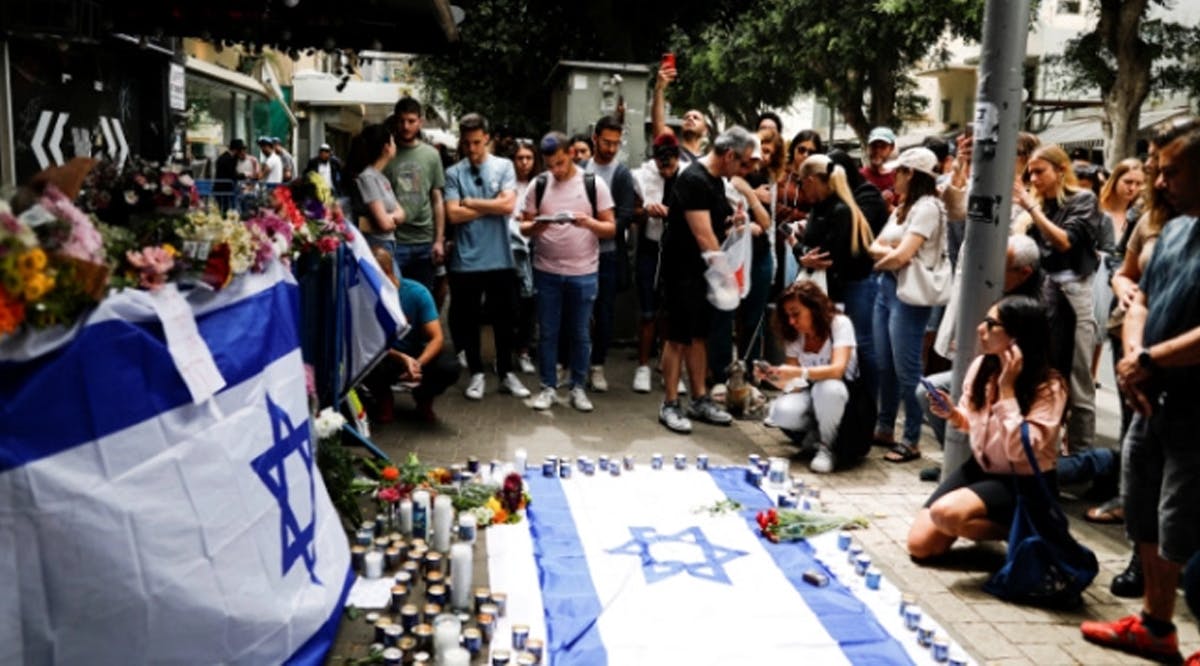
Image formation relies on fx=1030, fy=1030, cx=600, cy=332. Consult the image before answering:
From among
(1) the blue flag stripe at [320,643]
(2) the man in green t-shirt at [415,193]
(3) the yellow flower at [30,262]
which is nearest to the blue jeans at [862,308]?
(2) the man in green t-shirt at [415,193]

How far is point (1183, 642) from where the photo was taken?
13.7 feet

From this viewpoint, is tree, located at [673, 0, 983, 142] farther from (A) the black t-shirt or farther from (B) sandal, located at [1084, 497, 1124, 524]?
(B) sandal, located at [1084, 497, 1124, 524]

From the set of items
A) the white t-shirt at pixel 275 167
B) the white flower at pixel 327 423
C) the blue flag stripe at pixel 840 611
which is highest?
the white t-shirt at pixel 275 167

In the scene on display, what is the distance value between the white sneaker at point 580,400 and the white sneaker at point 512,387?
1.34 ft

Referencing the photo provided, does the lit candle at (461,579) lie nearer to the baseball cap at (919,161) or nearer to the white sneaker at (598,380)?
the baseball cap at (919,161)

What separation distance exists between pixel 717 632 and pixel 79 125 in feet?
18.3

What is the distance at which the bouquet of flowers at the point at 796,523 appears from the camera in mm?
5090

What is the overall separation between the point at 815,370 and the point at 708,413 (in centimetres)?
118

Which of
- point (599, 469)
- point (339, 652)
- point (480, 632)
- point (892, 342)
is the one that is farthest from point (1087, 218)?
point (339, 652)

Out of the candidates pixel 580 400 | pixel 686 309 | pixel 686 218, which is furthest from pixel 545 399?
pixel 686 218

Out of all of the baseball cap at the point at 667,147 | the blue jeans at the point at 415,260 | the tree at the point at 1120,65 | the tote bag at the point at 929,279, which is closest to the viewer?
the tote bag at the point at 929,279

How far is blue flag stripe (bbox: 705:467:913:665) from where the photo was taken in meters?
3.91

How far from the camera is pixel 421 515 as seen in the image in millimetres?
4871

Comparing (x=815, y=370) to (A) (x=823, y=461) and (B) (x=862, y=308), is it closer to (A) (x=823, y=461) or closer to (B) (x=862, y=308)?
(A) (x=823, y=461)
